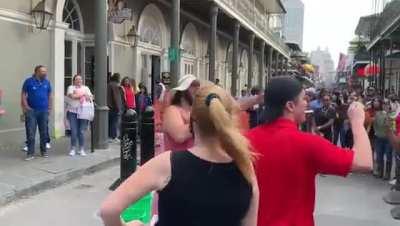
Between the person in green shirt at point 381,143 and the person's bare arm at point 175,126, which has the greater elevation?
the person's bare arm at point 175,126

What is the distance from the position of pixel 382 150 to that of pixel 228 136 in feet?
31.7

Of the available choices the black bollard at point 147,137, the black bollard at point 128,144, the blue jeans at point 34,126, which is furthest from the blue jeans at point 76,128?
the black bollard at point 128,144

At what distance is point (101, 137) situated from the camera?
13133 millimetres

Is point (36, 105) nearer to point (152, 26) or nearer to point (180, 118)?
point (180, 118)

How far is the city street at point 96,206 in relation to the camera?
7.35 m

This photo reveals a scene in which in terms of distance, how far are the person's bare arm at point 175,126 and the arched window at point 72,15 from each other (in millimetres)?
13238

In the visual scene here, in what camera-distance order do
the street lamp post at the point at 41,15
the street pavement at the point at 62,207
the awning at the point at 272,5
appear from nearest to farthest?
1. the street pavement at the point at 62,207
2. the street lamp post at the point at 41,15
3. the awning at the point at 272,5

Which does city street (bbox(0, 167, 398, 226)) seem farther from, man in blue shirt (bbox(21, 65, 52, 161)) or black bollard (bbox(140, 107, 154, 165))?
man in blue shirt (bbox(21, 65, 52, 161))

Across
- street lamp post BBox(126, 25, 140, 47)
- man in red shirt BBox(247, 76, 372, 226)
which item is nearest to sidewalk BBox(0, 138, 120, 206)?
man in red shirt BBox(247, 76, 372, 226)

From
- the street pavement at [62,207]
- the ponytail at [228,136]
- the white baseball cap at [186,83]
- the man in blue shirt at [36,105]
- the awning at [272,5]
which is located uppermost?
the awning at [272,5]

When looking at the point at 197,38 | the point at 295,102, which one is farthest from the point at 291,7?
the point at 295,102

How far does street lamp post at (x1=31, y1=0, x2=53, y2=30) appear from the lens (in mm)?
13930

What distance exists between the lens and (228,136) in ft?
7.67

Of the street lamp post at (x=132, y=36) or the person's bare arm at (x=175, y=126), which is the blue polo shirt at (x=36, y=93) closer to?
the person's bare arm at (x=175, y=126)
